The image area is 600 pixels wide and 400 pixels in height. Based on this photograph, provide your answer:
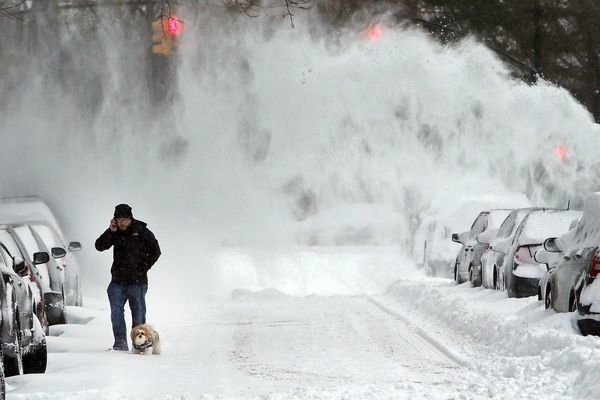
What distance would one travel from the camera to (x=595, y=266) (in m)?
11.9

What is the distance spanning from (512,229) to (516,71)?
60.7 ft

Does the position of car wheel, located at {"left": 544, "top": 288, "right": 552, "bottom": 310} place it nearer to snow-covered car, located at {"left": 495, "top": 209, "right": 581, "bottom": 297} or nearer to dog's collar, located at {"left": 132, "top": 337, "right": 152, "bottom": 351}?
snow-covered car, located at {"left": 495, "top": 209, "right": 581, "bottom": 297}

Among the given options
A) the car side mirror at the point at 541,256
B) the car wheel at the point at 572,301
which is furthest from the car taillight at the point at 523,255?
the car wheel at the point at 572,301

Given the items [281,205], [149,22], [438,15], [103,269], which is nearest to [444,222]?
[281,205]

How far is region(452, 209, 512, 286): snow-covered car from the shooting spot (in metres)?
21.0

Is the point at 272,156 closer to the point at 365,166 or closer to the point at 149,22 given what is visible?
the point at 365,166

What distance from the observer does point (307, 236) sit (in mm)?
41281

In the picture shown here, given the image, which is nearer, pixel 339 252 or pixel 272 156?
pixel 272 156

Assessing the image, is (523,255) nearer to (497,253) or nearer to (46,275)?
(497,253)

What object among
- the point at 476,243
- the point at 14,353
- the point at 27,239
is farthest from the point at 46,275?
the point at 476,243

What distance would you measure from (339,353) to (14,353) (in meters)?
3.73

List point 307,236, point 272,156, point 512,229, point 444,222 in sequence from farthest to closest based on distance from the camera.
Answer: point 307,236, point 272,156, point 444,222, point 512,229

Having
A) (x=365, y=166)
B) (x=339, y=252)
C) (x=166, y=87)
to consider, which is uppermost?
(x=166, y=87)

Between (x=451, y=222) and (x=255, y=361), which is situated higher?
(x=451, y=222)
